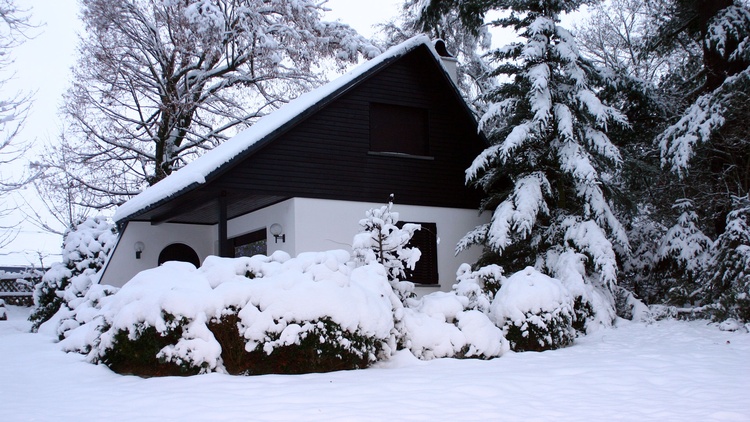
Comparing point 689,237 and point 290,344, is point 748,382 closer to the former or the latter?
point 290,344

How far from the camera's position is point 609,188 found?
12.8 metres

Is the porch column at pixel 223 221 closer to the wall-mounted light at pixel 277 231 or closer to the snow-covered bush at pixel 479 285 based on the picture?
the wall-mounted light at pixel 277 231

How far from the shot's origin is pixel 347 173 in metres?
13.5

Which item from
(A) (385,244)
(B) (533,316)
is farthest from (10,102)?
(B) (533,316)

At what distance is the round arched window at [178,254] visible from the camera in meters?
16.6

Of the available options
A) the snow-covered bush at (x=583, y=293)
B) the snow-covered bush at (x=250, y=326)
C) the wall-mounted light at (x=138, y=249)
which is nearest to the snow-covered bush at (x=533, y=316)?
the snow-covered bush at (x=583, y=293)

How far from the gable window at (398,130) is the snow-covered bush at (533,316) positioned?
523 centimetres

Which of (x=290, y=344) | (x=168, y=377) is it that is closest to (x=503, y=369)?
(x=290, y=344)

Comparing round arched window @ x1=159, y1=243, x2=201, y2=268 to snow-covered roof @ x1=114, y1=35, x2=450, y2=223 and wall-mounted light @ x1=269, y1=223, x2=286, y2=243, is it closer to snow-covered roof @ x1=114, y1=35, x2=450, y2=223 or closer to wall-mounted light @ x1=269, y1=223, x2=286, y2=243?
snow-covered roof @ x1=114, y1=35, x2=450, y2=223

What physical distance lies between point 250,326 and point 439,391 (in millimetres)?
2406

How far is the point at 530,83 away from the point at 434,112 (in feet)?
7.80

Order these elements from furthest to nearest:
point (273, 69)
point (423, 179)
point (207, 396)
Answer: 1. point (273, 69)
2. point (423, 179)
3. point (207, 396)

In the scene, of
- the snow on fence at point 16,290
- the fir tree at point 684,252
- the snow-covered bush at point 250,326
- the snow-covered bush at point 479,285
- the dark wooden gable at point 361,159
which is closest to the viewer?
the snow-covered bush at point 250,326

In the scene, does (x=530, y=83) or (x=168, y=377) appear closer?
(x=168, y=377)
